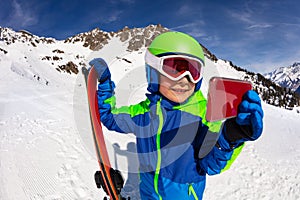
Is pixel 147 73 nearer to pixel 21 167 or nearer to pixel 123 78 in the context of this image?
pixel 123 78

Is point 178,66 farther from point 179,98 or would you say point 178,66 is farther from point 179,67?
point 179,98

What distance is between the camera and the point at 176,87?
2051 mm

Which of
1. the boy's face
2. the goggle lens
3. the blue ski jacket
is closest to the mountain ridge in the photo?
the goggle lens

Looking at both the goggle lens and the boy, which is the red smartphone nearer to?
the boy

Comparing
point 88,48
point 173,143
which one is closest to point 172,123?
point 173,143

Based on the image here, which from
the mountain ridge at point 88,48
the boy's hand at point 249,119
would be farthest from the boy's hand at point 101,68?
the boy's hand at point 249,119

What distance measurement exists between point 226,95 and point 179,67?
550mm

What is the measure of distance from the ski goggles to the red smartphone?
0.42 meters

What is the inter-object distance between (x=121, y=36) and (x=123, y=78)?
44 cm

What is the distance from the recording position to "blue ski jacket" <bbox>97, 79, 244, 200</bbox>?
211 centimetres

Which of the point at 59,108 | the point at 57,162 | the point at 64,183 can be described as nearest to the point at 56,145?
the point at 57,162

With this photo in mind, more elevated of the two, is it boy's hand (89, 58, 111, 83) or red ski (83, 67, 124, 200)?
boy's hand (89, 58, 111, 83)

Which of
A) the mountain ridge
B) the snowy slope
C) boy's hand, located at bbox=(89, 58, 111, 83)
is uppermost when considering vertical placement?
the mountain ridge

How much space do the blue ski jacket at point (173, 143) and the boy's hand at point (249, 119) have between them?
38 centimetres
